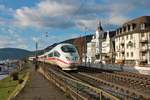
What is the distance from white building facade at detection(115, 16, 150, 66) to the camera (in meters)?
105

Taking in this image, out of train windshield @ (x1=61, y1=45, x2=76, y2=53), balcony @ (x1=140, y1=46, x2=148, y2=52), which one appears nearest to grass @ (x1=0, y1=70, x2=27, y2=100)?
train windshield @ (x1=61, y1=45, x2=76, y2=53)

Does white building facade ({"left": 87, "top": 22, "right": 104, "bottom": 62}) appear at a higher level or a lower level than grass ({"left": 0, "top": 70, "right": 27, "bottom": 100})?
higher

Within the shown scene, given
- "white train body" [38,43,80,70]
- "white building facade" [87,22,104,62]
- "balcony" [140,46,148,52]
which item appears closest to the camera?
"white train body" [38,43,80,70]

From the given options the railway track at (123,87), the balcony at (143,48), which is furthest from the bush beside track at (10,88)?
the balcony at (143,48)

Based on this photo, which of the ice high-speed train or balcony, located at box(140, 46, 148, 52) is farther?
balcony, located at box(140, 46, 148, 52)

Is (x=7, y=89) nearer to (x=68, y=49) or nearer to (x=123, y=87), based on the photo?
(x=68, y=49)

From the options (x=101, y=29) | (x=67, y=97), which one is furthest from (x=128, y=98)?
(x=101, y=29)

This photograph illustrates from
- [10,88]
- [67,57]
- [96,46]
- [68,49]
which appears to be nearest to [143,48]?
[96,46]

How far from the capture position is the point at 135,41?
110 metres

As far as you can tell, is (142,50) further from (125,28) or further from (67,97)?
(67,97)

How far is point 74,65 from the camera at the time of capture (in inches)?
1921

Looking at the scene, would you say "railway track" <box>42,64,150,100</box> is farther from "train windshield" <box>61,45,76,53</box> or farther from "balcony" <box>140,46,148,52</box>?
"balcony" <box>140,46,148,52</box>

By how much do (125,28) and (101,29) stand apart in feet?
143

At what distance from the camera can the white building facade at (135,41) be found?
344ft
